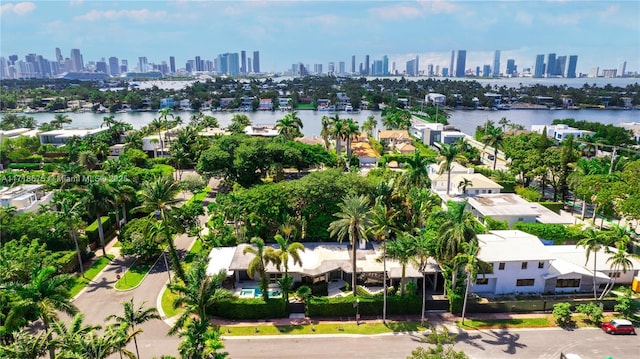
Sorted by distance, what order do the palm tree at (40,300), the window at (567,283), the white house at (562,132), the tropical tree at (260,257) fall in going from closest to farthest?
the palm tree at (40,300), the tropical tree at (260,257), the window at (567,283), the white house at (562,132)

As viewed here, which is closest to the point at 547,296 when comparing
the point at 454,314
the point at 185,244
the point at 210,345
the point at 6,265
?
the point at 454,314

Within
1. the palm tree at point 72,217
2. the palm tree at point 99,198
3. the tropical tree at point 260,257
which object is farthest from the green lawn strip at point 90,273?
the tropical tree at point 260,257

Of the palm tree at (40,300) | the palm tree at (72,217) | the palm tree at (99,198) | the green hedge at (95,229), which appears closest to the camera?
the palm tree at (40,300)

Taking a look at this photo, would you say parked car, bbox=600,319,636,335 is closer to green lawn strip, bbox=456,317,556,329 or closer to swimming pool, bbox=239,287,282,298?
green lawn strip, bbox=456,317,556,329

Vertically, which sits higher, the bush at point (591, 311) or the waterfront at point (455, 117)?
the waterfront at point (455, 117)

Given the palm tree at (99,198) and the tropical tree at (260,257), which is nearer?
the tropical tree at (260,257)

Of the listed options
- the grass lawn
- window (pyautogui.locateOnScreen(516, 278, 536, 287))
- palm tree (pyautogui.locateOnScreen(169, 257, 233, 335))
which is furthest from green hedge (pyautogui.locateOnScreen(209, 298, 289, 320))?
window (pyautogui.locateOnScreen(516, 278, 536, 287))

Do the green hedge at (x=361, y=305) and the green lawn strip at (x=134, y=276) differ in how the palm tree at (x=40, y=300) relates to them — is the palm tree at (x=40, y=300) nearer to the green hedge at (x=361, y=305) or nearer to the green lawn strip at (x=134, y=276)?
the green lawn strip at (x=134, y=276)

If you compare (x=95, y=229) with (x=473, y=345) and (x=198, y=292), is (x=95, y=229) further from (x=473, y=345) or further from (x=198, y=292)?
(x=473, y=345)
